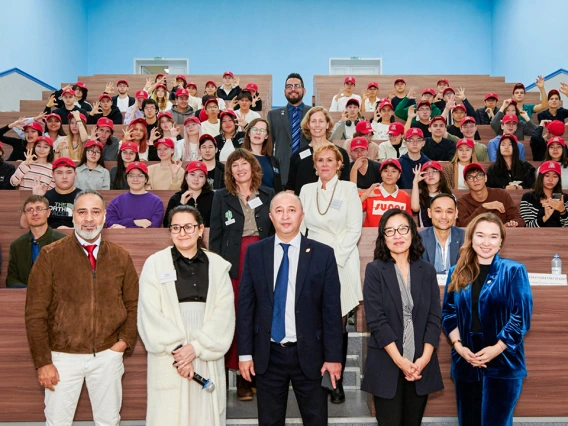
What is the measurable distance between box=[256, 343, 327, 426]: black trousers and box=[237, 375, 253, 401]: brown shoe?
668 mm

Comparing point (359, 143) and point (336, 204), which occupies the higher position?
point (359, 143)

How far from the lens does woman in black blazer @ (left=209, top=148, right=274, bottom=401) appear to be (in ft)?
9.78

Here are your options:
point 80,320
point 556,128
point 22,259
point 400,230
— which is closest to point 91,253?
point 80,320

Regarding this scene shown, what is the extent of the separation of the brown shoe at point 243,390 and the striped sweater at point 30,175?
2.45m

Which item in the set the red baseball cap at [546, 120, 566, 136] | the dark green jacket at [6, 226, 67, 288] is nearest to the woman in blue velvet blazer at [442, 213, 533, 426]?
the dark green jacket at [6, 226, 67, 288]

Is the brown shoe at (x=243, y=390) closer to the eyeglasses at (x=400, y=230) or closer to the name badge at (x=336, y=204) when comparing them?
the name badge at (x=336, y=204)

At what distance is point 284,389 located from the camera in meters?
2.34

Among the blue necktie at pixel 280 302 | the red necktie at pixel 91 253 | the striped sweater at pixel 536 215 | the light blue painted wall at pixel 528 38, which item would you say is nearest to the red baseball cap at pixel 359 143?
the striped sweater at pixel 536 215

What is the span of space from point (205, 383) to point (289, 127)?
2.62 meters

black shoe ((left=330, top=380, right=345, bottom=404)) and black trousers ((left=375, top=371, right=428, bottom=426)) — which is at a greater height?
black trousers ((left=375, top=371, right=428, bottom=426))

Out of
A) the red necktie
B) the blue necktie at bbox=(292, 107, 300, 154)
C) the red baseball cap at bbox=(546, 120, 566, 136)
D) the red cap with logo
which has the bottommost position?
the red necktie

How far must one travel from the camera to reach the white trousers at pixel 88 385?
2406mm

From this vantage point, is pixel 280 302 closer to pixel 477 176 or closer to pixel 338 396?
pixel 338 396

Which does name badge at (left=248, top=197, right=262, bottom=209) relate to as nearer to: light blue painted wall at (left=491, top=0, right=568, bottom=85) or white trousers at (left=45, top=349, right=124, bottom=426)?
white trousers at (left=45, top=349, right=124, bottom=426)
